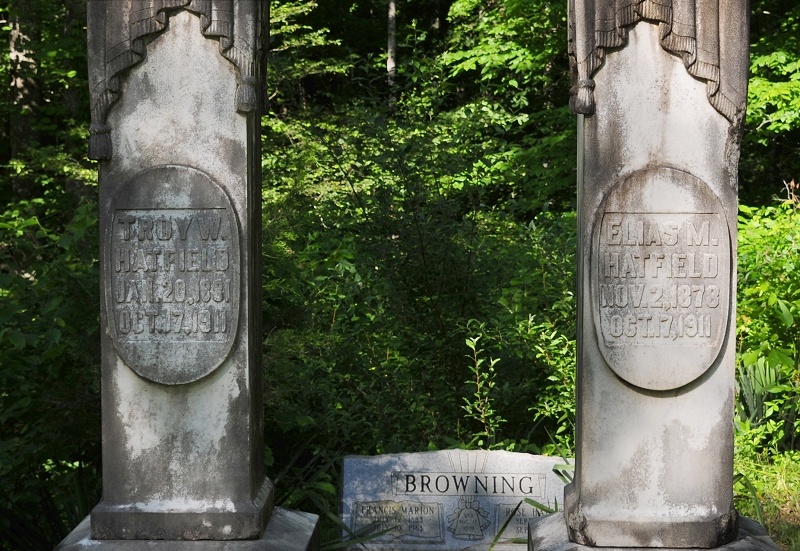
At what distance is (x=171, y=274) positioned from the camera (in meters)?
3.40

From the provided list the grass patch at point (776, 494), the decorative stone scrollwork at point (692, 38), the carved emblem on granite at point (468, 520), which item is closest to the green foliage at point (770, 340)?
the grass patch at point (776, 494)

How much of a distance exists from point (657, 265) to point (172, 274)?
179 centimetres

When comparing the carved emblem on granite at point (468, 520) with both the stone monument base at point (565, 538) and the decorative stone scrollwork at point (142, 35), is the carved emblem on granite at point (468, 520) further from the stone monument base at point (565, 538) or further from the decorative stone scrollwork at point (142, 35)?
the decorative stone scrollwork at point (142, 35)

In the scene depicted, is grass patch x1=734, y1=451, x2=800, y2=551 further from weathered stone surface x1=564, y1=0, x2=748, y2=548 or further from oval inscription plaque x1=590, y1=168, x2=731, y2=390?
oval inscription plaque x1=590, y1=168, x2=731, y2=390

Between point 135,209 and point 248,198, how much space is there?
0.41m

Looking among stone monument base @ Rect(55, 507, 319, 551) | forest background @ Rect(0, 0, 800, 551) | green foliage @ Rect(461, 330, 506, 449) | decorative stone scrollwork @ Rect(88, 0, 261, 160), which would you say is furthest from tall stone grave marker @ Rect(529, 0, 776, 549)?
green foliage @ Rect(461, 330, 506, 449)

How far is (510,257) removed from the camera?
641 cm

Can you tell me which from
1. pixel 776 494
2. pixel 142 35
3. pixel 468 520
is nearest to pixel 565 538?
pixel 468 520

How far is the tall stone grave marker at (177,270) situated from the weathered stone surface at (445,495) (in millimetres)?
1325

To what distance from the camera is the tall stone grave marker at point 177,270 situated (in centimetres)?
333

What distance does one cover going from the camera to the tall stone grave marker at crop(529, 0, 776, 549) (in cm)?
330

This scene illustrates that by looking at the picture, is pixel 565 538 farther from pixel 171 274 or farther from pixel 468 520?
pixel 171 274

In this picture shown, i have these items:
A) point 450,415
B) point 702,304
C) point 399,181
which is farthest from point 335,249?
point 702,304

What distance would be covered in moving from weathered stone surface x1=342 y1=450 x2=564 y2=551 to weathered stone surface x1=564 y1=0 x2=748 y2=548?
54.1 inches
